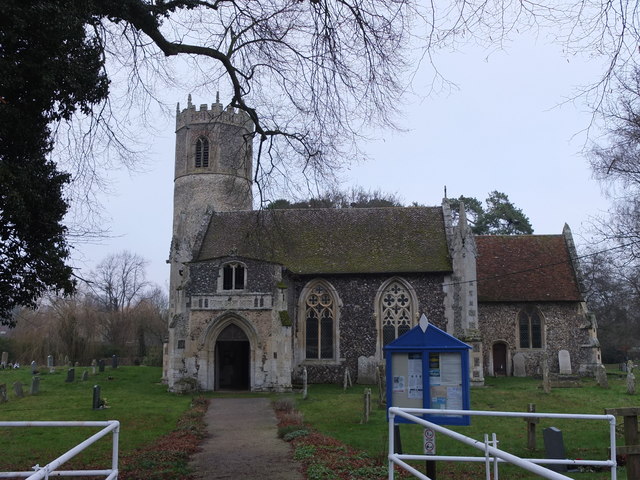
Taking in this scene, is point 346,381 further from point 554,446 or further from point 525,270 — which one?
point 554,446

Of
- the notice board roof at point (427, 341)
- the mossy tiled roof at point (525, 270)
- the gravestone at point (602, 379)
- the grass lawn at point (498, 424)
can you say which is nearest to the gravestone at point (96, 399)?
the grass lawn at point (498, 424)

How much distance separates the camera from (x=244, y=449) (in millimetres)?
11953

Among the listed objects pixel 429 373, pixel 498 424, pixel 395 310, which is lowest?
pixel 498 424

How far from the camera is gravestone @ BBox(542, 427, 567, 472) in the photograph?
31.8 ft

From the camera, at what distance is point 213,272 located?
2578 centimetres

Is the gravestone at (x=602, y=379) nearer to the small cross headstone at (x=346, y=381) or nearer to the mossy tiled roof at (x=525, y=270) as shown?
the mossy tiled roof at (x=525, y=270)

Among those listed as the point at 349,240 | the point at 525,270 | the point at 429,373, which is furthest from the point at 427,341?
the point at 525,270

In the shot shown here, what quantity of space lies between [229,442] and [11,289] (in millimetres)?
5669

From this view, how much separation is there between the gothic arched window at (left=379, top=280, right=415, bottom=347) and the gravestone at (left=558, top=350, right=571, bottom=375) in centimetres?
766

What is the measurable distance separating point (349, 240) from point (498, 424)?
49.9 feet

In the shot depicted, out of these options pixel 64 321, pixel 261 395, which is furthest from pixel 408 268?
pixel 64 321

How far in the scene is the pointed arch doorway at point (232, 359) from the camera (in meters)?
25.9

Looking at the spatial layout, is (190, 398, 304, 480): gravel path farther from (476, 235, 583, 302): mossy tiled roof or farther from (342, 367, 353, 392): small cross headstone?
(476, 235, 583, 302): mossy tiled roof

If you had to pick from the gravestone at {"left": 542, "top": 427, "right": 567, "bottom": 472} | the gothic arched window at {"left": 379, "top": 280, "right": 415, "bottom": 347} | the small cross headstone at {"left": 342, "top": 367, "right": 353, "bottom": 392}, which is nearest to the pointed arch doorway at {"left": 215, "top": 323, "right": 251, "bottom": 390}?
the small cross headstone at {"left": 342, "top": 367, "right": 353, "bottom": 392}
